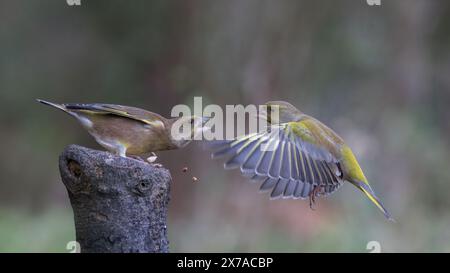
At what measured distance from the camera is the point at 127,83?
13.3 metres

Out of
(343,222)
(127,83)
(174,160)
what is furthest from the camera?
(127,83)

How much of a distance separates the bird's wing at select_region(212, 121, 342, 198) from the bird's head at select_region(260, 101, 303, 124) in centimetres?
40

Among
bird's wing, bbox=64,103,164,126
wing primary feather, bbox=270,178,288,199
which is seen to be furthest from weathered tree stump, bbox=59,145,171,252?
wing primary feather, bbox=270,178,288,199

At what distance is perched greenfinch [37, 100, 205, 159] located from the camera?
5.09 metres

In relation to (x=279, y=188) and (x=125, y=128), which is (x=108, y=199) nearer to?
(x=125, y=128)

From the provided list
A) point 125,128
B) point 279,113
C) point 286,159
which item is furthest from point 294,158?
→ point 125,128

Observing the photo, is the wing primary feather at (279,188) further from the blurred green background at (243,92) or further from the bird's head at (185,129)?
the blurred green background at (243,92)

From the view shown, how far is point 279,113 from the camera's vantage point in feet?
21.3

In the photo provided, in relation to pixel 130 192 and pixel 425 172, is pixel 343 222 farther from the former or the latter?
pixel 130 192

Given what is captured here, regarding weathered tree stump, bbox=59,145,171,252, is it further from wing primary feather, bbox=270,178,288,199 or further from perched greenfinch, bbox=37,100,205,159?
wing primary feather, bbox=270,178,288,199

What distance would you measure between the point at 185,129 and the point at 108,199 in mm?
1448
